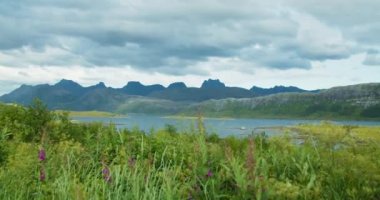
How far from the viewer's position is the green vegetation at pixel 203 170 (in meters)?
7.53

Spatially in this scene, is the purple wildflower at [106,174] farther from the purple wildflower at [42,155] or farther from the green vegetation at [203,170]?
the purple wildflower at [42,155]

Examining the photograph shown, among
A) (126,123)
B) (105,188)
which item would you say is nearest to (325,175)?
(105,188)

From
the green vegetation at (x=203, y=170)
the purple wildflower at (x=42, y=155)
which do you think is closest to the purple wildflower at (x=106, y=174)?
the green vegetation at (x=203, y=170)

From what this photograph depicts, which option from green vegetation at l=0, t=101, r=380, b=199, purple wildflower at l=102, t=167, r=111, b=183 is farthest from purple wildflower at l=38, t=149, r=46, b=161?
purple wildflower at l=102, t=167, r=111, b=183

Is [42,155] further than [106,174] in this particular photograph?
Yes

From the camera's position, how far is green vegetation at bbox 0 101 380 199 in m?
7.53

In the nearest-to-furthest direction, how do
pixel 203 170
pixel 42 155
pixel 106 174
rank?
pixel 106 174 < pixel 203 170 < pixel 42 155

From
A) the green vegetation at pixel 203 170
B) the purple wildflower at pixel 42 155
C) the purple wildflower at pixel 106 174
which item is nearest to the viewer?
the green vegetation at pixel 203 170

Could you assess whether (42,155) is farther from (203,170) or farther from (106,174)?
(203,170)

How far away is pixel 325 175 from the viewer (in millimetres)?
8367

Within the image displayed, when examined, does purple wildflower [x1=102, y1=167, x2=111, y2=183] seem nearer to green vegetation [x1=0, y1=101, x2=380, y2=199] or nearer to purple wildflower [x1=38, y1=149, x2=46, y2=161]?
green vegetation [x1=0, y1=101, x2=380, y2=199]

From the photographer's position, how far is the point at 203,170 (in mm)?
8328

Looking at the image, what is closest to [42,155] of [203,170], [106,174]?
[106,174]

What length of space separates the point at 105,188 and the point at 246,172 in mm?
2202
